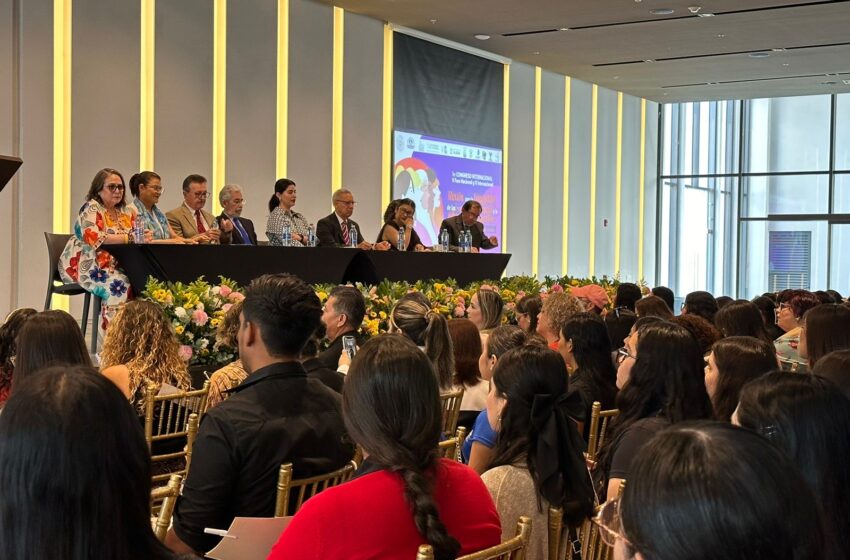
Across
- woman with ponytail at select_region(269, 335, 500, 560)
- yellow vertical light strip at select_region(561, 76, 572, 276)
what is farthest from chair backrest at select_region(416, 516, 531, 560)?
yellow vertical light strip at select_region(561, 76, 572, 276)

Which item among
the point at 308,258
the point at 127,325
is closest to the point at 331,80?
the point at 308,258

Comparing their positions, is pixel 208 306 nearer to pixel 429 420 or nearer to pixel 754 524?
pixel 429 420

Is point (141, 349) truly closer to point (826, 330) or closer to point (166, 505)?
point (166, 505)

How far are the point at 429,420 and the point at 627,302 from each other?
243 inches

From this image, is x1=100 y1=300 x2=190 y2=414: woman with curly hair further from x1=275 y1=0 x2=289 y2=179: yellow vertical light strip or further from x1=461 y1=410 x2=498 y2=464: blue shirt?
x1=275 y1=0 x2=289 y2=179: yellow vertical light strip

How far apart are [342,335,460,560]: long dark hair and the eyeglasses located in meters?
0.69

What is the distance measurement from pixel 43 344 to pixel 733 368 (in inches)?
86.7

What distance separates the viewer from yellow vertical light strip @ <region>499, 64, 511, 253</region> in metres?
13.9

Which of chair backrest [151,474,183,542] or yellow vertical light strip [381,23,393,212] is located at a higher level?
yellow vertical light strip [381,23,393,212]

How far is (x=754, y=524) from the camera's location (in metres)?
0.95

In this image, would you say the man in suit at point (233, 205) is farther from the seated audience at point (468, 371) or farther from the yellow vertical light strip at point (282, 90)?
the seated audience at point (468, 371)

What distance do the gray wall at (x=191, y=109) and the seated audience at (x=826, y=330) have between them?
6.47 metres

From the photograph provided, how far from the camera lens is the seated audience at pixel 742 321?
16.9 feet

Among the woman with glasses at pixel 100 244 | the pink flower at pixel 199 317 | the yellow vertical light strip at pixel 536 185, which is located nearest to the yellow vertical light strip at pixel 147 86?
the woman with glasses at pixel 100 244
